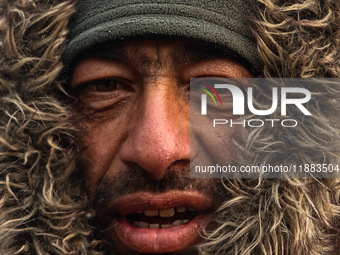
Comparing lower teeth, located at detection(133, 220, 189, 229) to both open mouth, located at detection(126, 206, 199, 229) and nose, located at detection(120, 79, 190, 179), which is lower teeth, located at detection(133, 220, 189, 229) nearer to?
open mouth, located at detection(126, 206, 199, 229)

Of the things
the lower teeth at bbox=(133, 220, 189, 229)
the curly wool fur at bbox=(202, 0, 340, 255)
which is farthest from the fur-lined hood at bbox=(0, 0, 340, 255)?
the lower teeth at bbox=(133, 220, 189, 229)

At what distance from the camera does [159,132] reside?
131cm

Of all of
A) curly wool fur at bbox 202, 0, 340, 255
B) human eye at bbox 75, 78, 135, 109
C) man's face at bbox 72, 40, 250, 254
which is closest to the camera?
curly wool fur at bbox 202, 0, 340, 255

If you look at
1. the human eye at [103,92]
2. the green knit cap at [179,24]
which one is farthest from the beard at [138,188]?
the green knit cap at [179,24]

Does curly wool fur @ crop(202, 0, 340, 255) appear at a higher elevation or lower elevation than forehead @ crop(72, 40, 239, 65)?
lower

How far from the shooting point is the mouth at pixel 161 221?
1.34 metres

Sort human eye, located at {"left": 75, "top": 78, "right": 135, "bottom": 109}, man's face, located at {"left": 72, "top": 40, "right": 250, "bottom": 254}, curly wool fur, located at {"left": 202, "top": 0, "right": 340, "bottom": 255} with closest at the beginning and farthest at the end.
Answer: curly wool fur, located at {"left": 202, "top": 0, "right": 340, "bottom": 255}, man's face, located at {"left": 72, "top": 40, "right": 250, "bottom": 254}, human eye, located at {"left": 75, "top": 78, "right": 135, "bottom": 109}

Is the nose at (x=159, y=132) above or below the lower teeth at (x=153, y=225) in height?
above

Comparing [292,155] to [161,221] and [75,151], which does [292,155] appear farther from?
[75,151]

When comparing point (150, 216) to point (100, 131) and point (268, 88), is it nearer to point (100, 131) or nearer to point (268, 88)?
point (100, 131)

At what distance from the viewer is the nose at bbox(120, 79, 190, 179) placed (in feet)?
4.26

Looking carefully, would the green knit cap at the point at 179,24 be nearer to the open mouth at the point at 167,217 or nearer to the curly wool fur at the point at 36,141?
the curly wool fur at the point at 36,141

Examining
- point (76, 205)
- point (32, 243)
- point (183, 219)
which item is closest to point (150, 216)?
point (183, 219)

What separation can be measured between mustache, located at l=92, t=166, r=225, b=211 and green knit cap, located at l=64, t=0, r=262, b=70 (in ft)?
1.14
